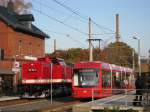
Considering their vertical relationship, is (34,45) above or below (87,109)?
above

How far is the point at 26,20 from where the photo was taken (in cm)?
6378

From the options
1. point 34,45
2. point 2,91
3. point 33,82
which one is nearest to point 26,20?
point 34,45

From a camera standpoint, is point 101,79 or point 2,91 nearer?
point 101,79

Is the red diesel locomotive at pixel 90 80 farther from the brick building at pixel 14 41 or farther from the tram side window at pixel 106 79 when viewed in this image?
the brick building at pixel 14 41

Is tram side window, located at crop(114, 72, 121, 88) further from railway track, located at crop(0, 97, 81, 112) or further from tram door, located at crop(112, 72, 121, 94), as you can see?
railway track, located at crop(0, 97, 81, 112)

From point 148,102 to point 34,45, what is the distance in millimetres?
41969

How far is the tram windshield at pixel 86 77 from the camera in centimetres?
3528

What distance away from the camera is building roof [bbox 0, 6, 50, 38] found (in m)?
58.4

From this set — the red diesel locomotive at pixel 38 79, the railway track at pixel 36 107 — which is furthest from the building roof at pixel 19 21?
the railway track at pixel 36 107

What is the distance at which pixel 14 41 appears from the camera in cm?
5869

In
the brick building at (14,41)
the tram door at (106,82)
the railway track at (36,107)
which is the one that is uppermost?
the brick building at (14,41)

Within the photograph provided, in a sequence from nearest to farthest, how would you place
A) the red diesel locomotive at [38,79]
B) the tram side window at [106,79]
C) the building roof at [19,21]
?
the tram side window at [106,79] → the red diesel locomotive at [38,79] → the building roof at [19,21]

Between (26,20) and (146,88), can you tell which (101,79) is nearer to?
(146,88)

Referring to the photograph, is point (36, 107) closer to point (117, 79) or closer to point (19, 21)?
point (117, 79)
